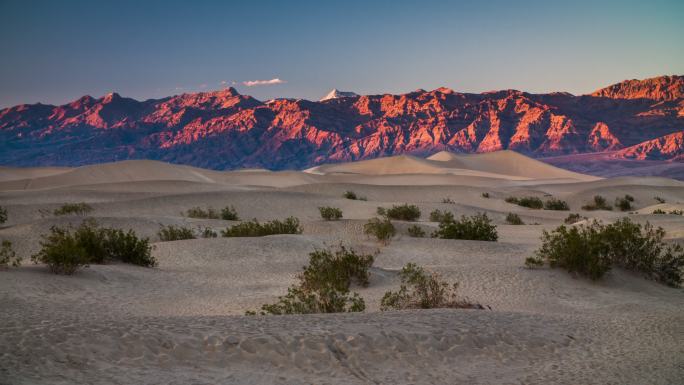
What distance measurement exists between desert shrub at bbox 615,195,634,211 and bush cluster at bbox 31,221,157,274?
38.5 metres

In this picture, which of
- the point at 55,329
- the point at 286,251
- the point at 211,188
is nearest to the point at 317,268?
the point at 286,251

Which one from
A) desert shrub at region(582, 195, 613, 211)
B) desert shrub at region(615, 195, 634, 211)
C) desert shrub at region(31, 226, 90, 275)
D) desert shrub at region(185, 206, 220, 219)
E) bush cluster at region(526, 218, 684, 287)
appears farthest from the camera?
desert shrub at region(615, 195, 634, 211)

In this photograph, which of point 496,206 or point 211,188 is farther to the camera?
point 211,188

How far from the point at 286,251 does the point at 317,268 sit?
18.2ft

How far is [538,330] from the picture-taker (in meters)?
7.84

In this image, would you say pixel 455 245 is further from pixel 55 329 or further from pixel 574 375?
pixel 55 329

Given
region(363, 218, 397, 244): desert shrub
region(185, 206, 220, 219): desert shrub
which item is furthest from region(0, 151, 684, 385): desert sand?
region(185, 206, 220, 219): desert shrub

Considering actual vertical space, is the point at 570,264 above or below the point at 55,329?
below

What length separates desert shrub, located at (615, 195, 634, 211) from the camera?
44.6 m

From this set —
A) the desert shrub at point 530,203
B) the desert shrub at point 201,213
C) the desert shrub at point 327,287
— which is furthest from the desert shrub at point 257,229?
the desert shrub at point 530,203

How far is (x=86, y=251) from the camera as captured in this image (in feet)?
46.3

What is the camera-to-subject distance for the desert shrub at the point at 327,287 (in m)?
9.34

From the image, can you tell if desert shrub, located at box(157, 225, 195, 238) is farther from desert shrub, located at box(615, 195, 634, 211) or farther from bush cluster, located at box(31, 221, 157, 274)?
desert shrub, located at box(615, 195, 634, 211)

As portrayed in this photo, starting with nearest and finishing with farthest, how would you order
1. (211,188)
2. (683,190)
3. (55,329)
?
1. (55,329)
2. (211,188)
3. (683,190)
